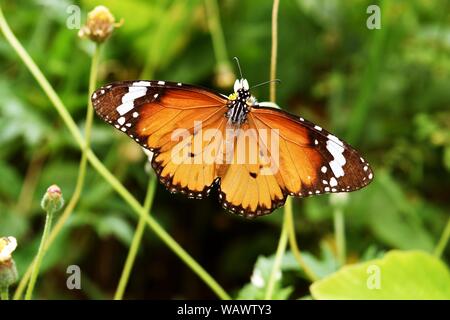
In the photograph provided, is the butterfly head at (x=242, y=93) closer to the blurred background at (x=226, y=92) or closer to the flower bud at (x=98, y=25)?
the flower bud at (x=98, y=25)

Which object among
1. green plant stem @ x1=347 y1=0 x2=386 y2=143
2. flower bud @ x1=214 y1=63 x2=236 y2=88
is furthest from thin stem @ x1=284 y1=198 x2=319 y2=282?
green plant stem @ x1=347 y1=0 x2=386 y2=143

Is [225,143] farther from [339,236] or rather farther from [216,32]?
[216,32]

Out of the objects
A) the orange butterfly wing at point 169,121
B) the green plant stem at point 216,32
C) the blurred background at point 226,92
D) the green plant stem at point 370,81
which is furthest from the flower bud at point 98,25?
the green plant stem at point 370,81

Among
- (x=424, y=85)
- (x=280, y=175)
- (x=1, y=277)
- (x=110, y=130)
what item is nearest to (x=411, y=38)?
(x=424, y=85)

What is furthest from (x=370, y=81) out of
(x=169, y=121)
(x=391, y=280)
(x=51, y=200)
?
(x=51, y=200)

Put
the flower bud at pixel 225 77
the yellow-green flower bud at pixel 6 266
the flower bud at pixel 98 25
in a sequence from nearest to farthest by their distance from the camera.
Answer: the yellow-green flower bud at pixel 6 266 → the flower bud at pixel 98 25 → the flower bud at pixel 225 77

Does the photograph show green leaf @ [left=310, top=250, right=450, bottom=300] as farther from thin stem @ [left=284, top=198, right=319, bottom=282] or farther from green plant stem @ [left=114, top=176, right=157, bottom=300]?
green plant stem @ [left=114, top=176, right=157, bottom=300]
